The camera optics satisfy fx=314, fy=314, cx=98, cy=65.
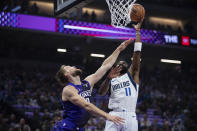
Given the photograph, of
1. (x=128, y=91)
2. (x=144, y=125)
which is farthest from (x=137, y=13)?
(x=144, y=125)

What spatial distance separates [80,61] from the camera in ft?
48.9

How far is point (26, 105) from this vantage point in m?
12.7

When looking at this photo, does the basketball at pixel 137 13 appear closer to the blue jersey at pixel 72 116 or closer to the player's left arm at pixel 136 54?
the player's left arm at pixel 136 54

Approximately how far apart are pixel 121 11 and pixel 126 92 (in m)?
1.44

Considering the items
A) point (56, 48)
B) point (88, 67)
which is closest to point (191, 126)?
point (88, 67)

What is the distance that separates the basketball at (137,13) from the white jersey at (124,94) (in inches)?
35.0

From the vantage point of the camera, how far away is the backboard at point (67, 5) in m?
5.44

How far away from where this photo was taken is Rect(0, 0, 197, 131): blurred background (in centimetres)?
1252

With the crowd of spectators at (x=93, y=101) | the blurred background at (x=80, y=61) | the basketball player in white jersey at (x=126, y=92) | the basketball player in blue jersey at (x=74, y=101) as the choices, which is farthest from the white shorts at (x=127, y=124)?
the crowd of spectators at (x=93, y=101)

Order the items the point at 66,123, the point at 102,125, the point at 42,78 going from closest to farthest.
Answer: the point at 66,123 → the point at 102,125 → the point at 42,78

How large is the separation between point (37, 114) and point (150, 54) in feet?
36.1

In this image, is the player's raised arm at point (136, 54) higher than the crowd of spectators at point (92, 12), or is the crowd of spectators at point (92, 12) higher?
the crowd of spectators at point (92, 12)

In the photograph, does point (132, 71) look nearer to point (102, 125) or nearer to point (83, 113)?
point (83, 113)

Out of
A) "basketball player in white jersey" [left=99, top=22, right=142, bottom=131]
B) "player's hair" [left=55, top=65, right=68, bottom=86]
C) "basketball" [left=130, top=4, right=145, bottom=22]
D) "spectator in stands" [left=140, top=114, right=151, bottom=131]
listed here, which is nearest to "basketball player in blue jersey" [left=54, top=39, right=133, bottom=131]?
"player's hair" [left=55, top=65, right=68, bottom=86]
